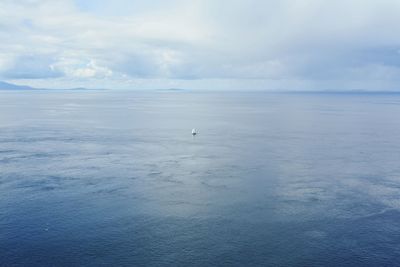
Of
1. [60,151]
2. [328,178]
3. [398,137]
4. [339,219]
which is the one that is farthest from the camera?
[398,137]

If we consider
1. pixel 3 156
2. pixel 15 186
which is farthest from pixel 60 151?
pixel 15 186

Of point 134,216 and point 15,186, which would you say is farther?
point 15,186

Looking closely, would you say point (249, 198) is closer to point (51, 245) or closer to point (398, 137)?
point (51, 245)

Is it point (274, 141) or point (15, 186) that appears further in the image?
point (274, 141)

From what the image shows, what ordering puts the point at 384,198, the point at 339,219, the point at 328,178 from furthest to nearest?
1. the point at 328,178
2. the point at 384,198
3. the point at 339,219

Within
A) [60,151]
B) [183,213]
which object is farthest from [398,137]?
[60,151]

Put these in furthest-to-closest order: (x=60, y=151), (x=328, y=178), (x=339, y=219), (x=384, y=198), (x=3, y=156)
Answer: (x=60, y=151) → (x=3, y=156) → (x=328, y=178) → (x=384, y=198) → (x=339, y=219)

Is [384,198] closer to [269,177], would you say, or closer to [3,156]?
[269,177]

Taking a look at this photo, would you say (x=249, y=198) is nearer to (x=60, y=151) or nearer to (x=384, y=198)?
(x=384, y=198)

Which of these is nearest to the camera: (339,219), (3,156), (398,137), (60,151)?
(339,219)
